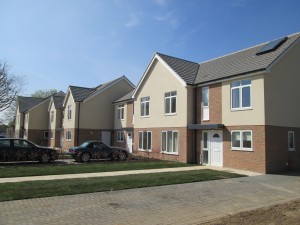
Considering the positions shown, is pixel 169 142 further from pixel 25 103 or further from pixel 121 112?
pixel 25 103

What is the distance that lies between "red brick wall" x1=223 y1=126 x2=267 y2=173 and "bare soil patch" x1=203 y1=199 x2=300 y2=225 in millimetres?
7713

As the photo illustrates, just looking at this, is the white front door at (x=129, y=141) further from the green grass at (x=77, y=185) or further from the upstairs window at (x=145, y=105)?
the green grass at (x=77, y=185)

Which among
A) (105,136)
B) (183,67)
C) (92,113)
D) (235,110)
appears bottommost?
(105,136)

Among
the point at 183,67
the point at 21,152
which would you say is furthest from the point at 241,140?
the point at 21,152

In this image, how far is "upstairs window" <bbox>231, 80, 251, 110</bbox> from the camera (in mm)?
17047

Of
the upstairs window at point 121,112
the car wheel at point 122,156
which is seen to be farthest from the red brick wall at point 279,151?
the upstairs window at point 121,112

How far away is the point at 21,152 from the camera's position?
57.6 ft

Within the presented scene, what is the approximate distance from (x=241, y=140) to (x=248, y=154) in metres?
0.93

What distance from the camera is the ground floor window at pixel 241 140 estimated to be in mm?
16719

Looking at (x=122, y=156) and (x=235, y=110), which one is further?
(x=122, y=156)

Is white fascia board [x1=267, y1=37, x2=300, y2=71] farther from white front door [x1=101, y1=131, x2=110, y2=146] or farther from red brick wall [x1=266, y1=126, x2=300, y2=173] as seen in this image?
white front door [x1=101, y1=131, x2=110, y2=146]

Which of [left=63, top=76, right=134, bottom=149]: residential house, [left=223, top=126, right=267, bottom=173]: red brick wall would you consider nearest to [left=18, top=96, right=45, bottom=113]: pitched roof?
[left=63, top=76, right=134, bottom=149]: residential house

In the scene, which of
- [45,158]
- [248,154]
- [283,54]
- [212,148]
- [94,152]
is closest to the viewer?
[248,154]

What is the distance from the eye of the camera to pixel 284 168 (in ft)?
55.5
